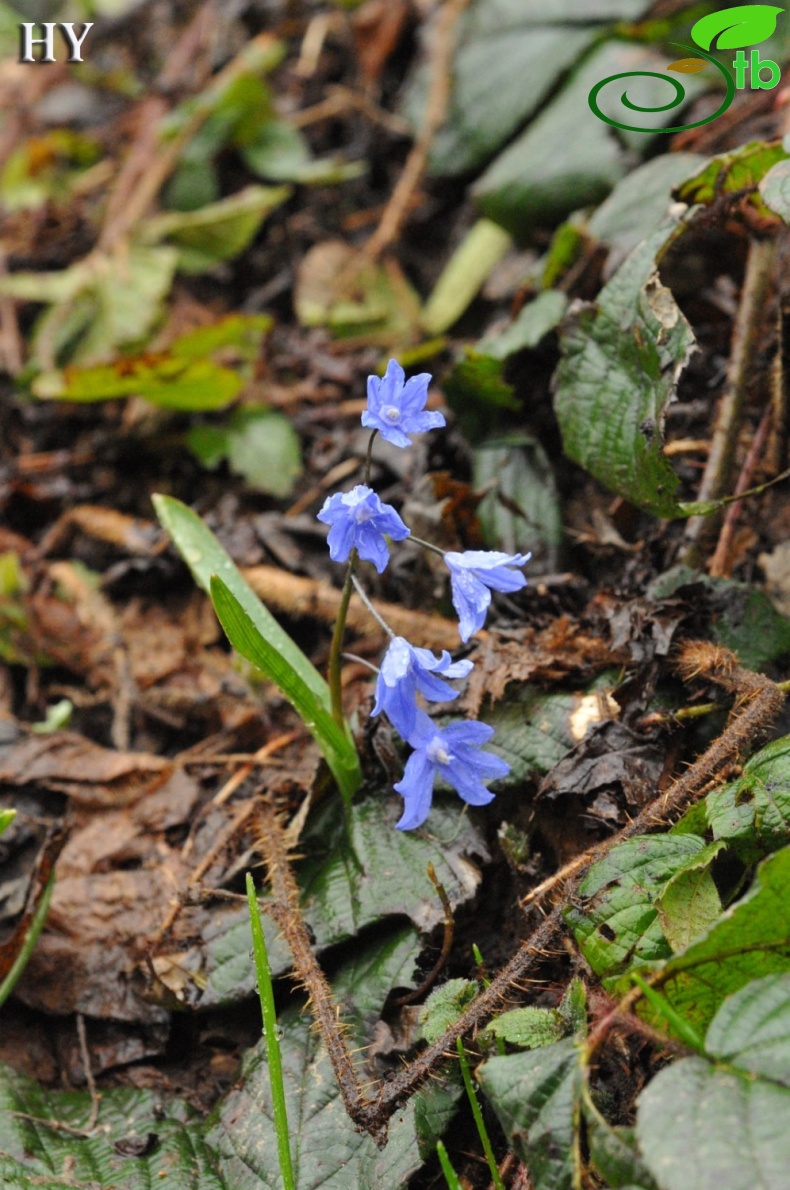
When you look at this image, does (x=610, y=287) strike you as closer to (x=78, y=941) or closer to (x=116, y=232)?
(x=78, y=941)

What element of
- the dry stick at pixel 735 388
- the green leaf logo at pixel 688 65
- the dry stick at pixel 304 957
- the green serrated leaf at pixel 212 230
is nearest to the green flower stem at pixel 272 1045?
the dry stick at pixel 304 957

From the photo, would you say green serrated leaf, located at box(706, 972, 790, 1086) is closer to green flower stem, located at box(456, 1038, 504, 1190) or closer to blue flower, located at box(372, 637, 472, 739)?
green flower stem, located at box(456, 1038, 504, 1190)

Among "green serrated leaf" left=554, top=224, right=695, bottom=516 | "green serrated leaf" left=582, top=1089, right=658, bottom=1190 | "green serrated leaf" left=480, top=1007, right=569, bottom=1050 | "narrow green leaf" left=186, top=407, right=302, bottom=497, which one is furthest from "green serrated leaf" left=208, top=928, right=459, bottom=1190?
"narrow green leaf" left=186, top=407, right=302, bottom=497

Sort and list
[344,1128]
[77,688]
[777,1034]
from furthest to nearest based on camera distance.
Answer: [77,688], [344,1128], [777,1034]

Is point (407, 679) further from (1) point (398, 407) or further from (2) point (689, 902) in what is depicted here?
(2) point (689, 902)

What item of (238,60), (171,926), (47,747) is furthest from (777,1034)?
(238,60)

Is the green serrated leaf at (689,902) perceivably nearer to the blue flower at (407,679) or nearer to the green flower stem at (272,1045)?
the blue flower at (407,679)

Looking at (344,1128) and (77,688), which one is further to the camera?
(77,688)
